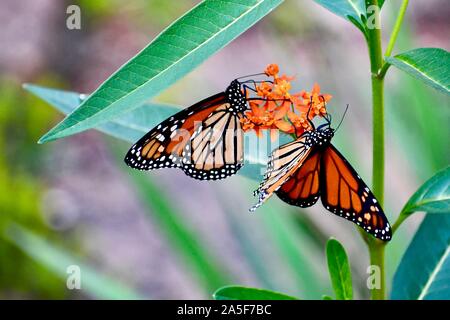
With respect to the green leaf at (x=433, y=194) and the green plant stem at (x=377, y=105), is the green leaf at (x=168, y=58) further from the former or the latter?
the green leaf at (x=433, y=194)

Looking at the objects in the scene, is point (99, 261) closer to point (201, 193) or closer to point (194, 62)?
point (201, 193)

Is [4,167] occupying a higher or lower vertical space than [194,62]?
higher

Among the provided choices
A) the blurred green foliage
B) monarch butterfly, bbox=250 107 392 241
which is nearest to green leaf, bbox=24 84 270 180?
monarch butterfly, bbox=250 107 392 241

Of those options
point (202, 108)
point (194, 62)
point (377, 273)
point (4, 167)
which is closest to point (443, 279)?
point (377, 273)

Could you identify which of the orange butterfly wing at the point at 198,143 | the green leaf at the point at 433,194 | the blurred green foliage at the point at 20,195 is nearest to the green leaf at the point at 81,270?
the blurred green foliage at the point at 20,195

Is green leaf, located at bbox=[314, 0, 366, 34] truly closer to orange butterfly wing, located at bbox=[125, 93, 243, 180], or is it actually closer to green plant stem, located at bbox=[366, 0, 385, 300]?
green plant stem, located at bbox=[366, 0, 385, 300]
